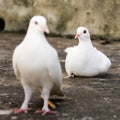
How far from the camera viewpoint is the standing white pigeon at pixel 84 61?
6973 mm

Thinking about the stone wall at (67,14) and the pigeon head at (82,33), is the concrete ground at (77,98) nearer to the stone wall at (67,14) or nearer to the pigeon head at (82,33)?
the pigeon head at (82,33)

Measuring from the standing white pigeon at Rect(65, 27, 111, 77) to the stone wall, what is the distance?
375 cm

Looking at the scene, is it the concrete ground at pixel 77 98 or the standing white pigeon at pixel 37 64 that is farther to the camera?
the concrete ground at pixel 77 98

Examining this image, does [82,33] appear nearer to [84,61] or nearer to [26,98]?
[84,61]

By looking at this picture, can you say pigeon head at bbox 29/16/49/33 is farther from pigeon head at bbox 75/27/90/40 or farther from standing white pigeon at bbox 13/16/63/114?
pigeon head at bbox 75/27/90/40

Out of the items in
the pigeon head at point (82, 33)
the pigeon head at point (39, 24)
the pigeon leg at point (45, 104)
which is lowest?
the pigeon leg at point (45, 104)

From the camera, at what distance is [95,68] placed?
7.04 m

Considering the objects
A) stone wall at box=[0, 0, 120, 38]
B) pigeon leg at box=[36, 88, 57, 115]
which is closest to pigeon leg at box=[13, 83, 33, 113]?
pigeon leg at box=[36, 88, 57, 115]

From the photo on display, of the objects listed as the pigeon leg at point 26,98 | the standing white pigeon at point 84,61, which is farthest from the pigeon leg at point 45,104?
the standing white pigeon at point 84,61

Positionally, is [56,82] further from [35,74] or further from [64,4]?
[64,4]

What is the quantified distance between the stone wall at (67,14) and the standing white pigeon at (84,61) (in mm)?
3754

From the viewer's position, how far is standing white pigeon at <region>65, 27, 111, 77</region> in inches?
275

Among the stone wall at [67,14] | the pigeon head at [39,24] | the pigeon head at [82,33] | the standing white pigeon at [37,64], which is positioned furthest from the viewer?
the stone wall at [67,14]

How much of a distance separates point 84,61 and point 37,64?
225 cm
